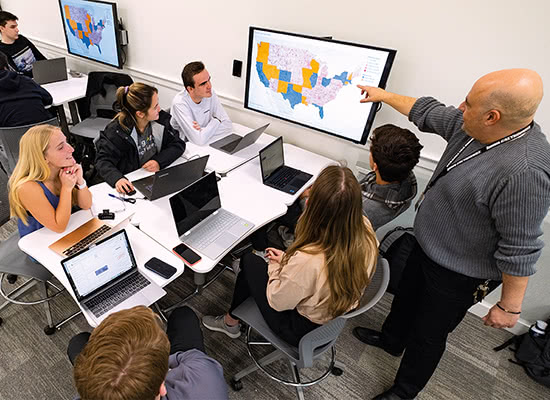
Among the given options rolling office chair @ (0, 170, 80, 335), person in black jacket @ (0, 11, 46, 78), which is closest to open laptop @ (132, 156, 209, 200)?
rolling office chair @ (0, 170, 80, 335)

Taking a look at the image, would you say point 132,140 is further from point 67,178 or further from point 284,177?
point 284,177

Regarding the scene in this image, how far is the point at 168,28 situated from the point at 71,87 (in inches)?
51.0

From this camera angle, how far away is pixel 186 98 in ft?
8.72

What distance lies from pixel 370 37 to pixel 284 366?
2.22 meters

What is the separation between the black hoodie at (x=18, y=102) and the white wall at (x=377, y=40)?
3.76ft

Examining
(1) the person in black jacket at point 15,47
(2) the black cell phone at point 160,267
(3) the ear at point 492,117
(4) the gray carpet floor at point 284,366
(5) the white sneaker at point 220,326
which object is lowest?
(4) the gray carpet floor at point 284,366

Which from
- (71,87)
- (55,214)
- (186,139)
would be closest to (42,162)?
(55,214)

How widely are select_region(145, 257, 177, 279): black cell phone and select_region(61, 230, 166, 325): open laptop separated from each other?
0.21ft

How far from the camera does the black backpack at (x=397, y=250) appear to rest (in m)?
1.83

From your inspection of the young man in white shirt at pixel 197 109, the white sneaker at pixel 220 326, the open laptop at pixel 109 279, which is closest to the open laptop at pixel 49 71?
the young man in white shirt at pixel 197 109

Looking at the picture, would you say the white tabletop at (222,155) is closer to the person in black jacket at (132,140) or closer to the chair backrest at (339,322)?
the person in black jacket at (132,140)

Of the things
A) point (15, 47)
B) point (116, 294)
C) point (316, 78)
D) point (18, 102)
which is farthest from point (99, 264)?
point (15, 47)

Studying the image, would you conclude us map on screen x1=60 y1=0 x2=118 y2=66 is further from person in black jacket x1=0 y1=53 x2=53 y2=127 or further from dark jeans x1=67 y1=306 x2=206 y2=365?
dark jeans x1=67 y1=306 x2=206 y2=365

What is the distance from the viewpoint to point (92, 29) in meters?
3.49
